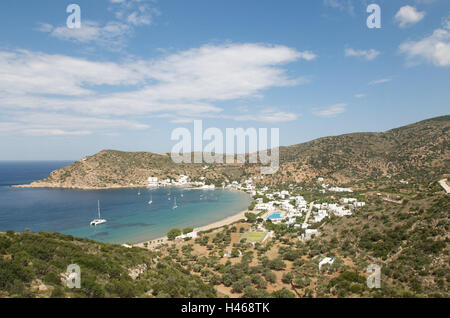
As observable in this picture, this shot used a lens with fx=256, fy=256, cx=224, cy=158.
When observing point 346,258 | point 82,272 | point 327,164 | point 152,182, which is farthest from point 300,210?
point 152,182

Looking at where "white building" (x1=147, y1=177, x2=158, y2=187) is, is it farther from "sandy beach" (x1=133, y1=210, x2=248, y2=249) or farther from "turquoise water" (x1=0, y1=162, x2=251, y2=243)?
"sandy beach" (x1=133, y1=210, x2=248, y2=249)

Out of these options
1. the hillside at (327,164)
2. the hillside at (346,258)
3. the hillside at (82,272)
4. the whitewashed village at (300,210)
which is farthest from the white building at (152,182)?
the hillside at (82,272)

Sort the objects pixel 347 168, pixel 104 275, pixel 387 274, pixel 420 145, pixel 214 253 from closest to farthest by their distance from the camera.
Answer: pixel 104 275 → pixel 387 274 → pixel 214 253 → pixel 420 145 → pixel 347 168

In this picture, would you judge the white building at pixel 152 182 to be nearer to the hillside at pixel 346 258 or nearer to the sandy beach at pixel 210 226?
the sandy beach at pixel 210 226

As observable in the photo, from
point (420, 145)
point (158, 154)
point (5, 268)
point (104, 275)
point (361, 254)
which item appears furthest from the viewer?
point (158, 154)

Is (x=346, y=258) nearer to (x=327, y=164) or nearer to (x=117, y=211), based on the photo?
(x=117, y=211)
